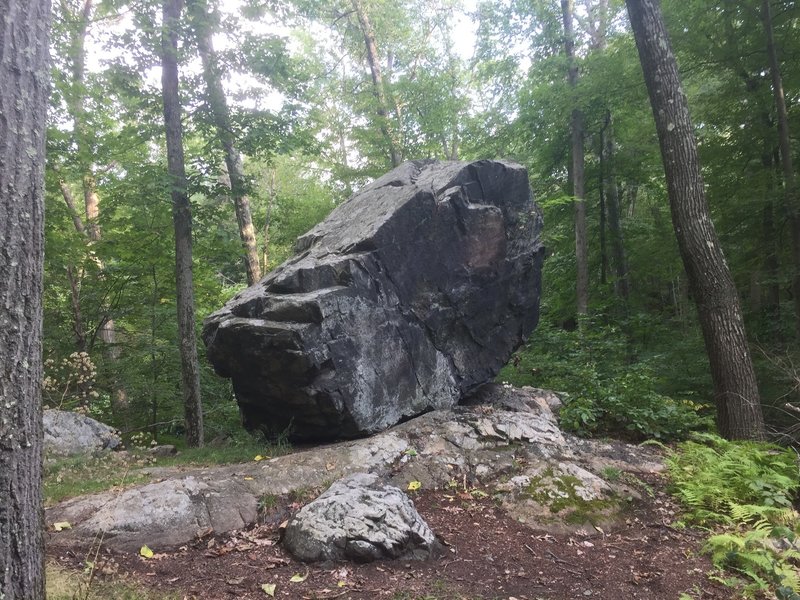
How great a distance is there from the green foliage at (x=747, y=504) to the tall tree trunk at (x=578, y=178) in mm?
7443

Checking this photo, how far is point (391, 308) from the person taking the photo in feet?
21.7

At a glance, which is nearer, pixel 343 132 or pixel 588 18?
pixel 588 18

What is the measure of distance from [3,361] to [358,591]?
254 centimetres

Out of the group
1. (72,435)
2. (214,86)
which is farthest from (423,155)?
(72,435)

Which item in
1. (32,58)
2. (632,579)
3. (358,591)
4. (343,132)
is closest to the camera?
(32,58)

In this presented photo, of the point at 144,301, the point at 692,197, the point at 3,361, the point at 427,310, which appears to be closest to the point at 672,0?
the point at 692,197

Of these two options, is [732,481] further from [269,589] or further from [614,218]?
[614,218]

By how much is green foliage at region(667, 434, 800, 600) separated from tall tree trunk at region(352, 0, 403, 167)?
10.6m

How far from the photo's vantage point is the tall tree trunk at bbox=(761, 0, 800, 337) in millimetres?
7527

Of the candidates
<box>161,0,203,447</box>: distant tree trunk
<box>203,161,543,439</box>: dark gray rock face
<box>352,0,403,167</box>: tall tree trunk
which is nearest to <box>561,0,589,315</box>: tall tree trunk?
<box>352,0,403,167</box>: tall tree trunk

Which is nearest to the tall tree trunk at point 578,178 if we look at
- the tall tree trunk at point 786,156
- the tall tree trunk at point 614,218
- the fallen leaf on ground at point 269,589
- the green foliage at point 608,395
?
the tall tree trunk at point 614,218

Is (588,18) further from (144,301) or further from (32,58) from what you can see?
(32,58)

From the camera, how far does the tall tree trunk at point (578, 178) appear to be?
42.7ft

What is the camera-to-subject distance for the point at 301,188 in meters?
18.3
